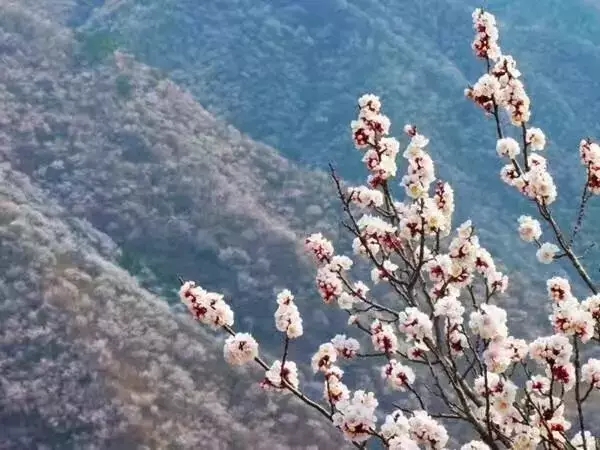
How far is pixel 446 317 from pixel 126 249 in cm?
2583

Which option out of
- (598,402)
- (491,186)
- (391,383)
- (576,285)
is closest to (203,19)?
(491,186)

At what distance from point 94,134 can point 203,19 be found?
69.8 ft

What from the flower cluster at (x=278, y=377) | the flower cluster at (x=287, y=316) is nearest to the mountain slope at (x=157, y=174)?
the flower cluster at (x=287, y=316)

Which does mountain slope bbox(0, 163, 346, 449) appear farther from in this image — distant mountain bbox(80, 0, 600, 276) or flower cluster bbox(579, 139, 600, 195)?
distant mountain bbox(80, 0, 600, 276)

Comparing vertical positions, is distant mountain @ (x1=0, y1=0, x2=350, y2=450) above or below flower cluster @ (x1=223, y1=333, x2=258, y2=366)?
above

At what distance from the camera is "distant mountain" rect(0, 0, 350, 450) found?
20.3 m

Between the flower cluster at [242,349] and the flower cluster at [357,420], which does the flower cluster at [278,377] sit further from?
the flower cluster at [357,420]

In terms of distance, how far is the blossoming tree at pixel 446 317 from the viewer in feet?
14.4

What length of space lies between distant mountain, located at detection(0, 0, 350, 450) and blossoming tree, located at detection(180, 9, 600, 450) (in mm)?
14878

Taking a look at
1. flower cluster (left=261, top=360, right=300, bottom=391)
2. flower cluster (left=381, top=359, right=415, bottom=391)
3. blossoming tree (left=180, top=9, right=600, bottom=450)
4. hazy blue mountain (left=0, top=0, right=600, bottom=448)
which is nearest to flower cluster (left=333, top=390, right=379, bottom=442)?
blossoming tree (left=180, top=9, right=600, bottom=450)

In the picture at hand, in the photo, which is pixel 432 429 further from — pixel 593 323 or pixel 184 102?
pixel 184 102

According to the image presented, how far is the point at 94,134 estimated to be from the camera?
37719 mm

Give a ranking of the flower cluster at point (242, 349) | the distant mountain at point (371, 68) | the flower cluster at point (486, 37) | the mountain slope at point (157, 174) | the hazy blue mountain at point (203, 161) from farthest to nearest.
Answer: the distant mountain at point (371, 68) < the mountain slope at point (157, 174) < the hazy blue mountain at point (203, 161) < the flower cluster at point (486, 37) < the flower cluster at point (242, 349)

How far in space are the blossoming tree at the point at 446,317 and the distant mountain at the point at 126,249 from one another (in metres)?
14.9
